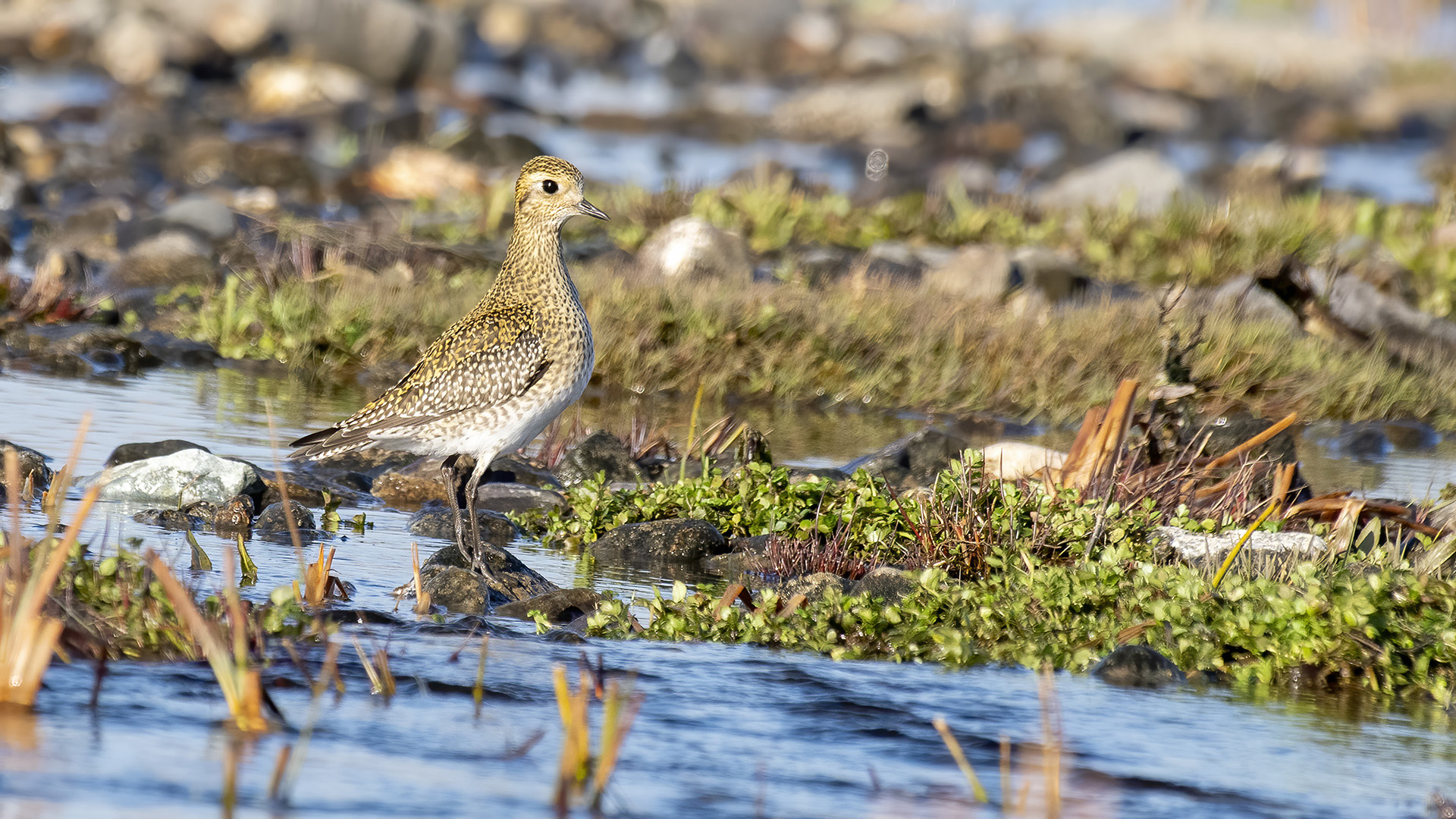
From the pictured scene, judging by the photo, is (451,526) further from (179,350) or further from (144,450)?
(179,350)

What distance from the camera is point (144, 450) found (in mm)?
10062

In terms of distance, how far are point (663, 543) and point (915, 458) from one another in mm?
2728

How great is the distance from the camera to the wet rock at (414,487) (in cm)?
1073

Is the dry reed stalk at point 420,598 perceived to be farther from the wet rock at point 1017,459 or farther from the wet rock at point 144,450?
the wet rock at point 1017,459

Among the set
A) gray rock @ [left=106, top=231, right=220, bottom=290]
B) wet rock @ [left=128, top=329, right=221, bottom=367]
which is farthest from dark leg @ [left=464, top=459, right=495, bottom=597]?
gray rock @ [left=106, top=231, right=220, bottom=290]

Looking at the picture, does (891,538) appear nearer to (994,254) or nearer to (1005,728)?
(1005,728)

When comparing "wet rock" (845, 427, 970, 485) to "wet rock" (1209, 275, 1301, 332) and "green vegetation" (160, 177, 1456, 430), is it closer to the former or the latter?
"green vegetation" (160, 177, 1456, 430)

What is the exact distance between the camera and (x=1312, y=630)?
7.38 meters

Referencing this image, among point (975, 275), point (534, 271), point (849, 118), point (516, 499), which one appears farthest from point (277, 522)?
point (849, 118)

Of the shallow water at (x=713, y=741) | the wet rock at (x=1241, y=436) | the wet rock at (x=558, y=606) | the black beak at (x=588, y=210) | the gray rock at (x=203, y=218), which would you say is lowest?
the shallow water at (x=713, y=741)

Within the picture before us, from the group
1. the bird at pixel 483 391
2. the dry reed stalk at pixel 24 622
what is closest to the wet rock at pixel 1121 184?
the bird at pixel 483 391

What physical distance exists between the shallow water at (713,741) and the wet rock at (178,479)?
158cm

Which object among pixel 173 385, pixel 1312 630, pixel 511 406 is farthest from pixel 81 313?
pixel 1312 630

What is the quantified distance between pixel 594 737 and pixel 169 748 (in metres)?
1.34
